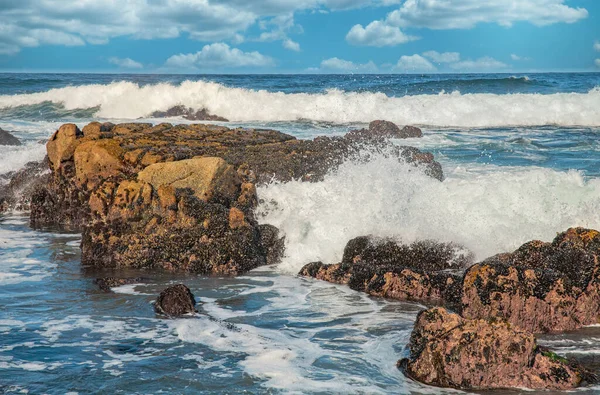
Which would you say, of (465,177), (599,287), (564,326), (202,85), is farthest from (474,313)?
(202,85)

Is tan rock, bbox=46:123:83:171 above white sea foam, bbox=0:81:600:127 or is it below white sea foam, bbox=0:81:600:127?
below

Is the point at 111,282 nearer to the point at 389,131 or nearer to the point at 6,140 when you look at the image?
the point at 6,140

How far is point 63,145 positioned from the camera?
11.4 metres

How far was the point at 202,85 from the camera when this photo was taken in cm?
3516

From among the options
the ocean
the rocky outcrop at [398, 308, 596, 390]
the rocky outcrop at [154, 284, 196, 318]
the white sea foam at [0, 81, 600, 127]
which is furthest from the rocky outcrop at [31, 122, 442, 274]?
the white sea foam at [0, 81, 600, 127]

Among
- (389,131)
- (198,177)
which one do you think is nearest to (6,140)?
(389,131)

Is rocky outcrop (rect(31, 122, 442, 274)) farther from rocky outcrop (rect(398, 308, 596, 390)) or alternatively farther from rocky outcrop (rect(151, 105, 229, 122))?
rocky outcrop (rect(151, 105, 229, 122))

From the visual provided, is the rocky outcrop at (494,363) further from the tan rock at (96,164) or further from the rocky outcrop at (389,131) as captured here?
the rocky outcrop at (389,131)

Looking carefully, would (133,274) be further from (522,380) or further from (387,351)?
(522,380)

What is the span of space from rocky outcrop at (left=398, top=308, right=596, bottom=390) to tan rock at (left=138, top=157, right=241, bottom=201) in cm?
495

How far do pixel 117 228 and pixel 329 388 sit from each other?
4.83m

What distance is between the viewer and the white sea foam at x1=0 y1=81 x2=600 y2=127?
2914 cm

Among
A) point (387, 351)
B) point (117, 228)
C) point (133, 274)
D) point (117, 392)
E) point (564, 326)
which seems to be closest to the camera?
point (117, 392)

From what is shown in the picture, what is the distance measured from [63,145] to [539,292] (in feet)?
26.6
